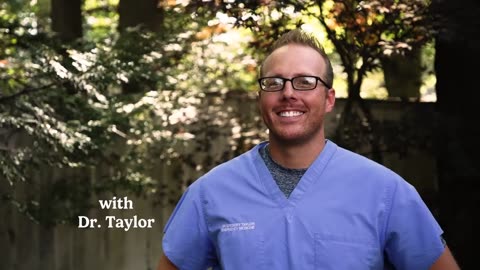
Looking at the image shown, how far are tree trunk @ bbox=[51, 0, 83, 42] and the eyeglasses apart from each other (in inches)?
260

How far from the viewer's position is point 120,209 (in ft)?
25.8

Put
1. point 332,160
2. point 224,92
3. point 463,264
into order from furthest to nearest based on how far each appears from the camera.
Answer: point 224,92, point 463,264, point 332,160

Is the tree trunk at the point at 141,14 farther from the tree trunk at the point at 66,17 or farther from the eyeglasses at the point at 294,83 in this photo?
the eyeglasses at the point at 294,83

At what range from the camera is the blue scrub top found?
81.6 inches

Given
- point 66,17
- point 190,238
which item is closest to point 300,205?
point 190,238

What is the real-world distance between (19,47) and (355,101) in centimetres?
257

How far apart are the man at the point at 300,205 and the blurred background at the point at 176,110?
3150 millimetres

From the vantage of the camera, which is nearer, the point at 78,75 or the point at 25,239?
the point at 78,75

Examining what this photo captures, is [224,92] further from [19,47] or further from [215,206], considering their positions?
[215,206]

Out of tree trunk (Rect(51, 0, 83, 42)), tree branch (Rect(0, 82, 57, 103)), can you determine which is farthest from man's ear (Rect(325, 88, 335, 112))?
tree trunk (Rect(51, 0, 83, 42))

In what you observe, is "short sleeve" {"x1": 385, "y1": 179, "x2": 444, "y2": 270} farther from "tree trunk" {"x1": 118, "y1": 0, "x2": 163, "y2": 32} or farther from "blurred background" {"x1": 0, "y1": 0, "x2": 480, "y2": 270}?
"tree trunk" {"x1": 118, "y1": 0, "x2": 163, "y2": 32}

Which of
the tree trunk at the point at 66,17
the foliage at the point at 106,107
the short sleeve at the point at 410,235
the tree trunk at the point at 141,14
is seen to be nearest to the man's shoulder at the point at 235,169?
the short sleeve at the point at 410,235

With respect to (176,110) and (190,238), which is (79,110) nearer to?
(176,110)

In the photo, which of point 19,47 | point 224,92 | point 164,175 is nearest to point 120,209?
point 164,175
